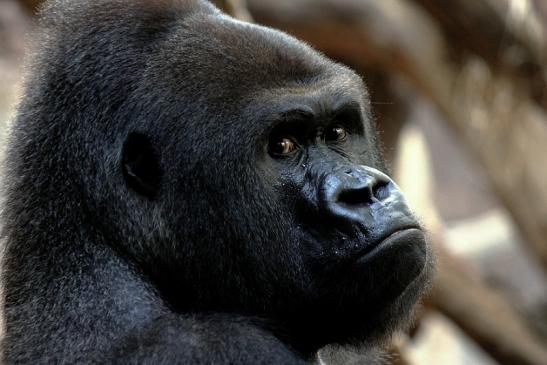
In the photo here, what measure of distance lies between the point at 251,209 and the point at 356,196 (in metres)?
0.33

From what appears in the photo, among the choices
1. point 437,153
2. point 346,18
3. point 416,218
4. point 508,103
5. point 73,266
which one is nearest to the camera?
point 73,266

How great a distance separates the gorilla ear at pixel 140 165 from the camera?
2984 millimetres

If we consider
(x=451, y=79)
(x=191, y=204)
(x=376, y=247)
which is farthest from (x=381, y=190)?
(x=451, y=79)

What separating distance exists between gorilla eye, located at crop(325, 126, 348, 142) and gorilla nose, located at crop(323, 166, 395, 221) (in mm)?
221

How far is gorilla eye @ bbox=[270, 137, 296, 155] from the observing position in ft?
10.1

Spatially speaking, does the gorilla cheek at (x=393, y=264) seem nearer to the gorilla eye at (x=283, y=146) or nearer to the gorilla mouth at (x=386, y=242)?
the gorilla mouth at (x=386, y=242)

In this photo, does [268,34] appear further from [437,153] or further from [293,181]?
[437,153]

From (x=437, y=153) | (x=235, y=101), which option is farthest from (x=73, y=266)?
(x=437, y=153)

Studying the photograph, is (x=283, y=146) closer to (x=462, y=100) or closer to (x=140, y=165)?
(x=140, y=165)

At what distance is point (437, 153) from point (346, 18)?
8330 mm

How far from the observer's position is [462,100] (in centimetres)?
656

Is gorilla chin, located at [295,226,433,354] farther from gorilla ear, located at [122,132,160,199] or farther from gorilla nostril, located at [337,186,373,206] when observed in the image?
gorilla ear, located at [122,132,160,199]

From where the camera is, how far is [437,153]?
1427 cm

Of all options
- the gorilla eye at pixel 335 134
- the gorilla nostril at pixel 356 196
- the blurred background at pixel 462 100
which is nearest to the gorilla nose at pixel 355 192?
the gorilla nostril at pixel 356 196
